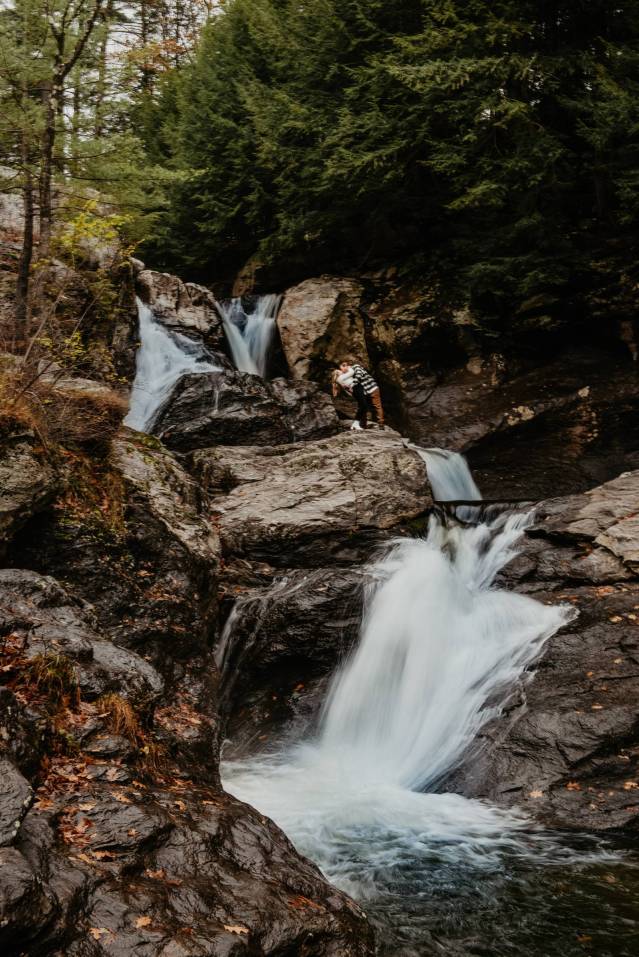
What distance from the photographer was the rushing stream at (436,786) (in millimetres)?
4738

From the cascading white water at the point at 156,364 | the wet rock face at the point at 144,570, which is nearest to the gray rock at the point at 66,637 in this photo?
the wet rock face at the point at 144,570

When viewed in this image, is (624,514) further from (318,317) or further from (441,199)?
(441,199)

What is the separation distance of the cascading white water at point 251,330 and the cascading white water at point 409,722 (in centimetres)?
754

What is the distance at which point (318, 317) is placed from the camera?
16094 mm

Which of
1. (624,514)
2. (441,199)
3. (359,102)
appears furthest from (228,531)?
(359,102)

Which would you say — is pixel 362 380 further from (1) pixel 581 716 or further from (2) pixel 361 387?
(1) pixel 581 716

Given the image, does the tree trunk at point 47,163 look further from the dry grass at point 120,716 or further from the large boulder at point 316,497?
the dry grass at point 120,716

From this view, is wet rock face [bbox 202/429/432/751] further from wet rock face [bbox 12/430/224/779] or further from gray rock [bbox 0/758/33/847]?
gray rock [bbox 0/758/33/847]

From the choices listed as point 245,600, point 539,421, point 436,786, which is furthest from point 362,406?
point 436,786

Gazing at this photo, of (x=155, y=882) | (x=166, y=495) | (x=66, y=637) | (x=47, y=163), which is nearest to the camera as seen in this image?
(x=155, y=882)

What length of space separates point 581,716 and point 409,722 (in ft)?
6.10

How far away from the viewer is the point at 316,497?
10.5 meters

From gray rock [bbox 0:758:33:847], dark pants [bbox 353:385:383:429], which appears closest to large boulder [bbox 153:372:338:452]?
dark pants [bbox 353:385:383:429]

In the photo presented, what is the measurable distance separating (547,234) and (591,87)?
2782mm
